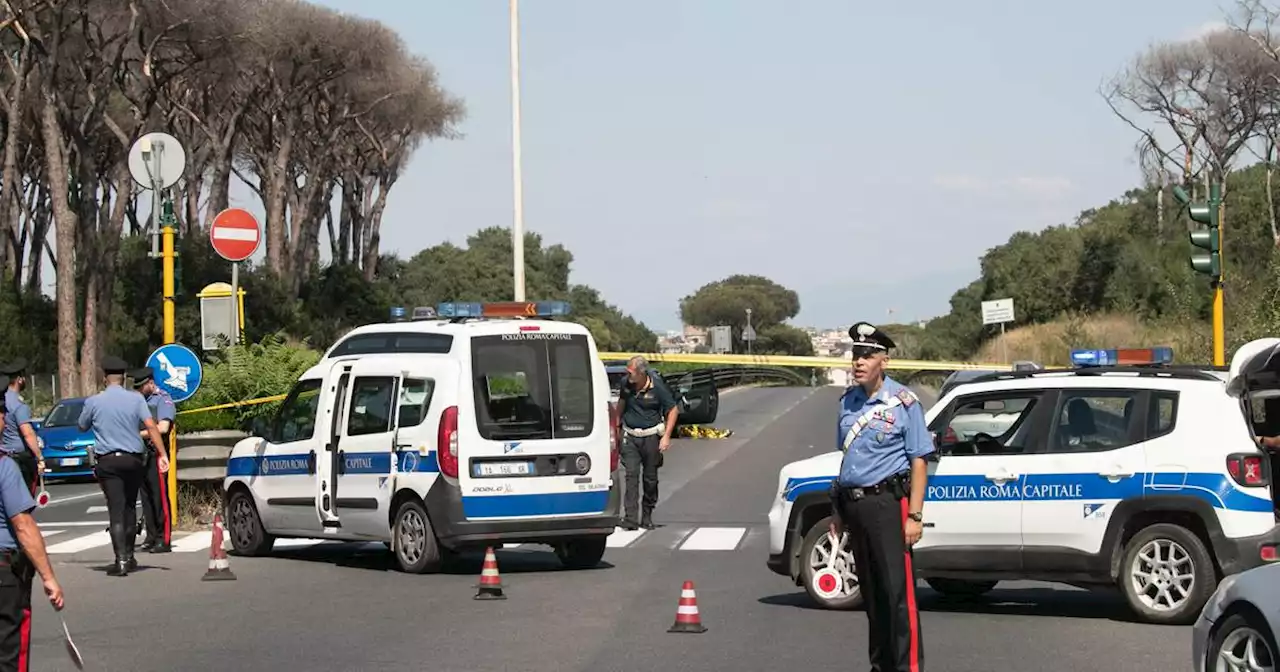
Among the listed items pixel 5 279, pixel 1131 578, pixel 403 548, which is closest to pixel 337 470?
pixel 403 548

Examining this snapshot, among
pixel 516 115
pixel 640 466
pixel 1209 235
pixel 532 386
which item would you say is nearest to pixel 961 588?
pixel 532 386

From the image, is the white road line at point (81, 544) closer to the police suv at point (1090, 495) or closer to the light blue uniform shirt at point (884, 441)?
the police suv at point (1090, 495)

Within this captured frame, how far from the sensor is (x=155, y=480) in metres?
16.9

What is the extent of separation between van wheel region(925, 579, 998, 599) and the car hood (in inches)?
838

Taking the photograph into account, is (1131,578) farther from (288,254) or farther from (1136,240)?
(1136,240)

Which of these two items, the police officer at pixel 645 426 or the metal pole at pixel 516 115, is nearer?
the police officer at pixel 645 426

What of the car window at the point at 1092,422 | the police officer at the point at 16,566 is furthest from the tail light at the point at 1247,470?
the police officer at the point at 16,566

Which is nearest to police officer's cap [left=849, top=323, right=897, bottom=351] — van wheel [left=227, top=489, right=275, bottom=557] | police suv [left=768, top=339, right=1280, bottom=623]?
police suv [left=768, top=339, right=1280, bottom=623]

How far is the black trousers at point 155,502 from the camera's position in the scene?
1670 cm

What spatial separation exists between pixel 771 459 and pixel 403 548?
18.0 m

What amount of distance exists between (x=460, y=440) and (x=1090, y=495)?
5316 mm

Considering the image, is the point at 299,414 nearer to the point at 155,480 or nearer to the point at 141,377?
the point at 155,480

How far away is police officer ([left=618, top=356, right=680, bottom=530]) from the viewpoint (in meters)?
19.4

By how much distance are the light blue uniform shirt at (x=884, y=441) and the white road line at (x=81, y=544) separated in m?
11.5
